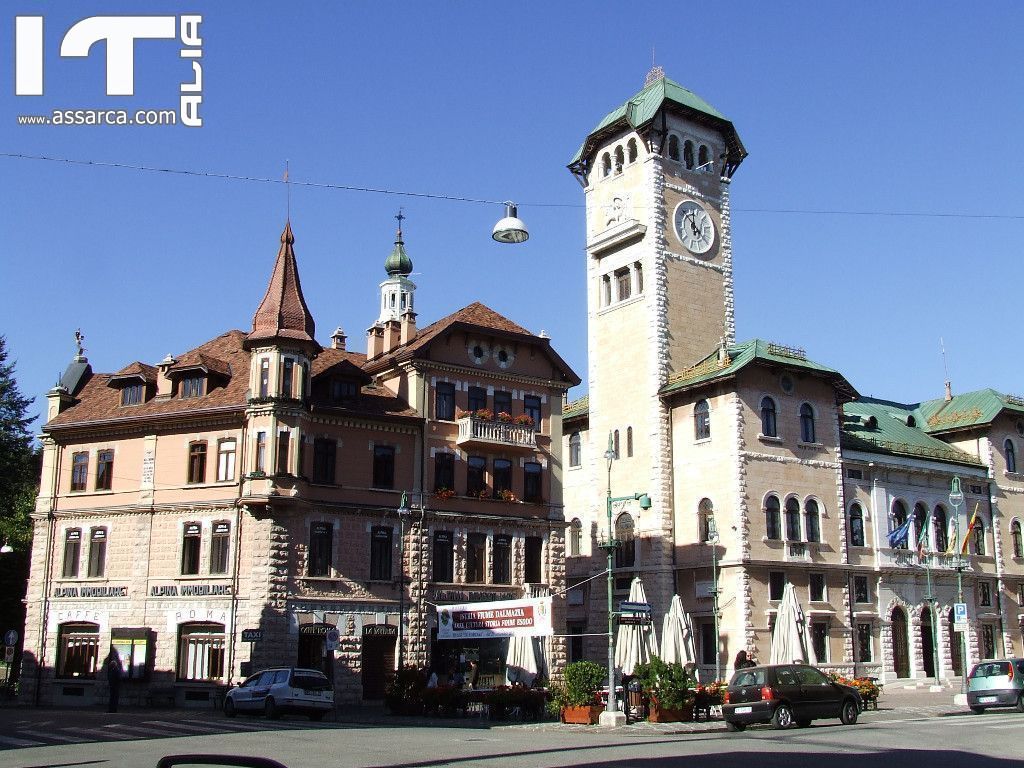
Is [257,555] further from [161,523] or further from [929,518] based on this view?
[929,518]

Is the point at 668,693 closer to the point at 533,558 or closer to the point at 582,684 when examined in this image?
the point at 582,684

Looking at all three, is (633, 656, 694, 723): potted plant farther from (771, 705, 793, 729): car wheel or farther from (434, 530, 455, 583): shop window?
(434, 530, 455, 583): shop window

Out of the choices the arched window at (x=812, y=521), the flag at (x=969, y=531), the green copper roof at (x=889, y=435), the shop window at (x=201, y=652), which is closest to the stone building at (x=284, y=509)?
the shop window at (x=201, y=652)

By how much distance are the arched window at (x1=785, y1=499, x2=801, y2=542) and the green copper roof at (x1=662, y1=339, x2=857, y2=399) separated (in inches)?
253

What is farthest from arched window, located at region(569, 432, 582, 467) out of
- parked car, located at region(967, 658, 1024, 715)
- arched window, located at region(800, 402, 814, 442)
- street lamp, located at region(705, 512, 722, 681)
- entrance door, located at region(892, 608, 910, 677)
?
parked car, located at region(967, 658, 1024, 715)

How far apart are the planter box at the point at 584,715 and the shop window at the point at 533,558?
15667 millimetres

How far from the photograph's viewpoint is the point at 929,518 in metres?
53.9

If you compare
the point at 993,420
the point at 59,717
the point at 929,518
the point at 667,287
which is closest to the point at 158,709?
the point at 59,717

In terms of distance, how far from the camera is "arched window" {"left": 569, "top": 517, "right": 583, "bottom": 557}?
192ft

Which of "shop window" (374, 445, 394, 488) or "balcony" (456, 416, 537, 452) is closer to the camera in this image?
"shop window" (374, 445, 394, 488)

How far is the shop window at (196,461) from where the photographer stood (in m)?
41.8

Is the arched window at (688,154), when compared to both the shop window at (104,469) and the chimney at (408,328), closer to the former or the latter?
the chimney at (408,328)

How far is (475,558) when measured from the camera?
4459 cm

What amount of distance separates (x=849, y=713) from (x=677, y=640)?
13987 millimetres
